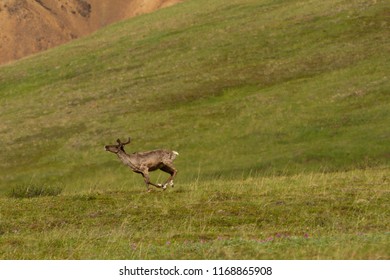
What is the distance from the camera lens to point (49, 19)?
133 m

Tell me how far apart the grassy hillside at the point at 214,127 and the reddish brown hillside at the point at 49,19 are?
2591cm

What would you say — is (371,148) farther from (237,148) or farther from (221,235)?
(221,235)

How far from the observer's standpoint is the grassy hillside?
21656 millimetres

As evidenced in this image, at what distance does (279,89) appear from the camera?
63188 mm

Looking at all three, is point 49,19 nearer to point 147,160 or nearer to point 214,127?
point 214,127

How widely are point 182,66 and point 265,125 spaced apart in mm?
22118

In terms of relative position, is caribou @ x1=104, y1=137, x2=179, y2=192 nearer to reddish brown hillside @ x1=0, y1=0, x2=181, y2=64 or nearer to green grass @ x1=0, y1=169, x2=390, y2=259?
green grass @ x1=0, y1=169, x2=390, y2=259

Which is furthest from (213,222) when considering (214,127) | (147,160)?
(214,127)

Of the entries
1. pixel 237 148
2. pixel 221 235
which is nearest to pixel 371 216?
pixel 221 235

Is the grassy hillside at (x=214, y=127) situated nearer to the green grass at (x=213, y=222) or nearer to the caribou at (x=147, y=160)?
the green grass at (x=213, y=222)

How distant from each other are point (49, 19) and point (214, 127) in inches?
3222

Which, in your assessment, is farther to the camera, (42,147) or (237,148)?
(42,147)

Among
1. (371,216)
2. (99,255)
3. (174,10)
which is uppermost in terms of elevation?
(174,10)

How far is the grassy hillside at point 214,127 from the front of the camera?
71.1ft
